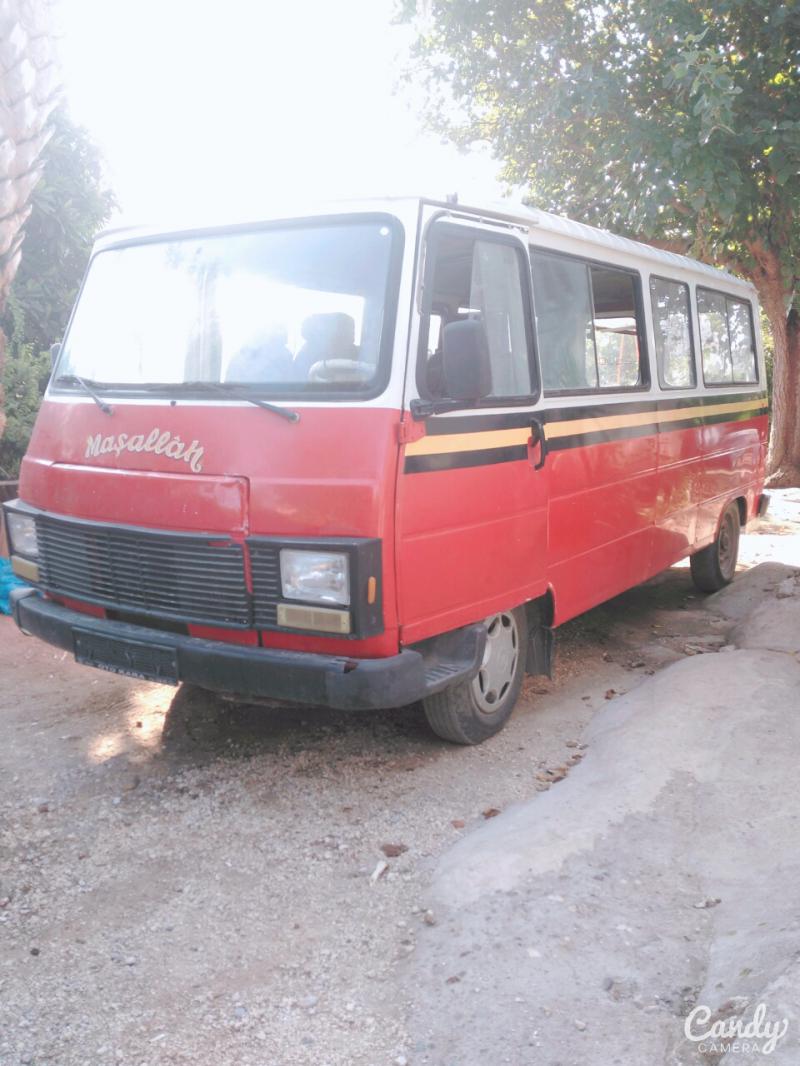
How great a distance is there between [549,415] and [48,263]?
24.8 ft

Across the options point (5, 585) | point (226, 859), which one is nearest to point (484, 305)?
point (226, 859)

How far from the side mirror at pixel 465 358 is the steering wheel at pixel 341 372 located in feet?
1.08

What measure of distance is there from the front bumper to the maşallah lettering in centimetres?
77

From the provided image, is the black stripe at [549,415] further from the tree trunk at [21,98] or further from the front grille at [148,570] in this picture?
the tree trunk at [21,98]

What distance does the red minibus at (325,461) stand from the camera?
13.4ft

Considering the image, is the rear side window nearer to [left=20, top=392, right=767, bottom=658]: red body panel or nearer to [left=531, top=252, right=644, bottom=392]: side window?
[left=531, top=252, right=644, bottom=392]: side window

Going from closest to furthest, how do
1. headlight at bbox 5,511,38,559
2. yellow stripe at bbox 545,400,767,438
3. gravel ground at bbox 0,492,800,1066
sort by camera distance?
gravel ground at bbox 0,492,800,1066
headlight at bbox 5,511,38,559
yellow stripe at bbox 545,400,767,438

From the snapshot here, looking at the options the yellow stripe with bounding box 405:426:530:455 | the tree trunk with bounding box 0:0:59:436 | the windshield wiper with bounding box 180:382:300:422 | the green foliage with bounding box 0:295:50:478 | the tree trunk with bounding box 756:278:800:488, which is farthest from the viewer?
the tree trunk with bounding box 756:278:800:488

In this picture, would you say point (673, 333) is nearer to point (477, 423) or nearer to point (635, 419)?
point (635, 419)

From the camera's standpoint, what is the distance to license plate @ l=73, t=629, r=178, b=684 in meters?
4.30

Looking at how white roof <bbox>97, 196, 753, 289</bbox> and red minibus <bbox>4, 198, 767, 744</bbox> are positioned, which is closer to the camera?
red minibus <bbox>4, 198, 767, 744</bbox>

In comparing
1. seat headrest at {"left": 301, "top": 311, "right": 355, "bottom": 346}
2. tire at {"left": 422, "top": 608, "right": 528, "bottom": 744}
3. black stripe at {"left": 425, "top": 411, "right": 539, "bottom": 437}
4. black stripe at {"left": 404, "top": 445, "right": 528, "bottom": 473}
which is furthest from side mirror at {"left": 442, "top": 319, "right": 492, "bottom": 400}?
tire at {"left": 422, "top": 608, "right": 528, "bottom": 744}

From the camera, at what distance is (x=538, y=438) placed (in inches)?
200

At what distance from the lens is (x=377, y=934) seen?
11.3ft
